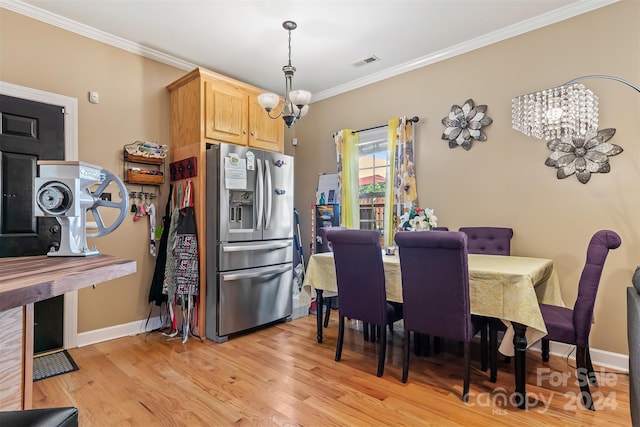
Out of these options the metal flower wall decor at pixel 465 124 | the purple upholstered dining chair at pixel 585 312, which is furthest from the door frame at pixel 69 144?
the purple upholstered dining chair at pixel 585 312

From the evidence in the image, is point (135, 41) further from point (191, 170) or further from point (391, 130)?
point (391, 130)

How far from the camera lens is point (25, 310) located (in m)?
1.11

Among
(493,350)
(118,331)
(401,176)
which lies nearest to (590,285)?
(493,350)

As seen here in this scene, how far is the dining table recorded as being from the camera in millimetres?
1976

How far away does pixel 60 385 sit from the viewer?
7.53 feet

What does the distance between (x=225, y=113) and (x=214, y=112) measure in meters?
0.12

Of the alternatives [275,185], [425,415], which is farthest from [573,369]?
[275,185]

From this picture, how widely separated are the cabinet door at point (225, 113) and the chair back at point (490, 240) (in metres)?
2.46

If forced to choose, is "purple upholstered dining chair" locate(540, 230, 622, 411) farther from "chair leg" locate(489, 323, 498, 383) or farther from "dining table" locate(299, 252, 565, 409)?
"chair leg" locate(489, 323, 498, 383)

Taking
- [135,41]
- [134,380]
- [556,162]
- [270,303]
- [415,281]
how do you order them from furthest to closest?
[270,303]
[135,41]
[556,162]
[134,380]
[415,281]

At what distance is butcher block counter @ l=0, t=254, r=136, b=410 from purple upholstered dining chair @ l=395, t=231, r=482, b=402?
162cm

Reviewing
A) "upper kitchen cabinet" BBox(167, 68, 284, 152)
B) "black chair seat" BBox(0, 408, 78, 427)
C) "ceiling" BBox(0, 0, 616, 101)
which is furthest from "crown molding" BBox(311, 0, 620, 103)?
"black chair seat" BBox(0, 408, 78, 427)

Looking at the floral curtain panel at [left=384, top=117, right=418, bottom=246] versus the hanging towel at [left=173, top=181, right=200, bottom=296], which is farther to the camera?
the floral curtain panel at [left=384, top=117, right=418, bottom=246]

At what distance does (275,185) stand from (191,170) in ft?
2.75
